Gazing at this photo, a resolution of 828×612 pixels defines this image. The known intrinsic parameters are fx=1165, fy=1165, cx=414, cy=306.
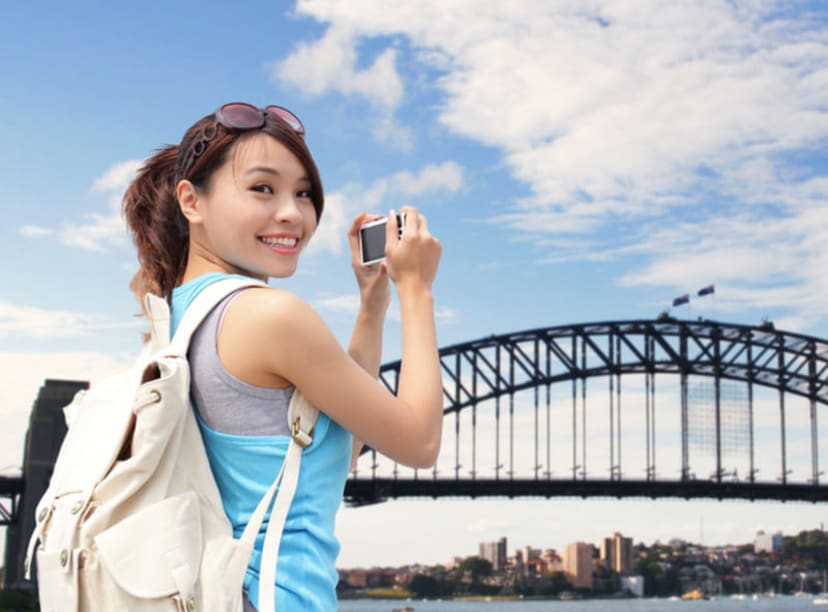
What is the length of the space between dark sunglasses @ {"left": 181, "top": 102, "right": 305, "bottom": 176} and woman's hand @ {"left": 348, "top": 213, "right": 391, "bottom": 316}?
272 millimetres

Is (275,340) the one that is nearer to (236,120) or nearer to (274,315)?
(274,315)

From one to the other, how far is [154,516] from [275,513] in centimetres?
18

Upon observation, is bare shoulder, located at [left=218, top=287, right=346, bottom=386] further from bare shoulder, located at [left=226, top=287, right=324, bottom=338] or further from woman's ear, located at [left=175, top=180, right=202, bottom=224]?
woman's ear, located at [left=175, top=180, right=202, bottom=224]

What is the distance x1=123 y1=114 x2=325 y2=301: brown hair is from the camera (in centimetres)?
208

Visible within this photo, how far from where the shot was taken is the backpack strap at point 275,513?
174 cm

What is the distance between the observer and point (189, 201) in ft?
6.95

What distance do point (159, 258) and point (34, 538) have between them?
0.60 meters

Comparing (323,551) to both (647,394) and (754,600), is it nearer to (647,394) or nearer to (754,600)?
(647,394)

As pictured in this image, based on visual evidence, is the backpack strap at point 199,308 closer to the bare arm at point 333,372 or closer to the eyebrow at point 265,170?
the bare arm at point 333,372

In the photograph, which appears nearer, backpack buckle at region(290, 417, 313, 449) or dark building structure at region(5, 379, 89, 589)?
backpack buckle at region(290, 417, 313, 449)

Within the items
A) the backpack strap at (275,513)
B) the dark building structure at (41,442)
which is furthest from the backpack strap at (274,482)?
the dark building structure at (41,442)

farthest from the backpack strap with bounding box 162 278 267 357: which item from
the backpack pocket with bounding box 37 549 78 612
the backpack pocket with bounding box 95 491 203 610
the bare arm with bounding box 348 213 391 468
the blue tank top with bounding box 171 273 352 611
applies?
the bare arm with bounding box 348 213 391 468

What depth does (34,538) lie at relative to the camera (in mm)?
1935

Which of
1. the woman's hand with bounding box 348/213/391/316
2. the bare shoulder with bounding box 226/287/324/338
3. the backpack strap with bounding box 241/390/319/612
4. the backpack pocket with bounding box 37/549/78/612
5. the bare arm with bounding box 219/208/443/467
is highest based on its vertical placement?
the woman's hand with bounding box 348/213/391/316
